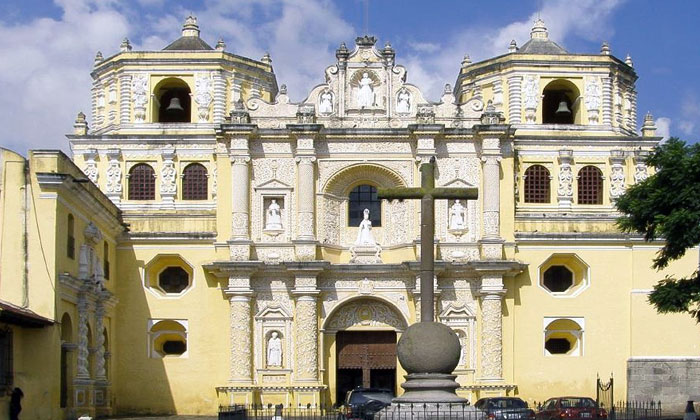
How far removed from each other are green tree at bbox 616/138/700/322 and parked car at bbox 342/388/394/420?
8621mm

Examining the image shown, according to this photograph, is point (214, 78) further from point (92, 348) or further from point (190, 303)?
point (92, 348)

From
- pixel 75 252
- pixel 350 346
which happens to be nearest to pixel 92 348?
pixel 75 252

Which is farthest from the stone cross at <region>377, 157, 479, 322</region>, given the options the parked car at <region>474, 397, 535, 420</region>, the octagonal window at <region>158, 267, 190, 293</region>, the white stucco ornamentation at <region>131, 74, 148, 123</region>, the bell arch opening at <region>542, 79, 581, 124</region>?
the white stucco ornamentation at <region>131, 74, 148, 123</region>

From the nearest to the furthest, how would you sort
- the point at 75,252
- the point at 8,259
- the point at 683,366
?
the point at 8,259 < the point at 75,252 < the point at 683,366

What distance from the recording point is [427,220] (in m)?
26.8

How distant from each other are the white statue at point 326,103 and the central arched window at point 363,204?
3323 mm

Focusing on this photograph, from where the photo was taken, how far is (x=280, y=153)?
4644cm

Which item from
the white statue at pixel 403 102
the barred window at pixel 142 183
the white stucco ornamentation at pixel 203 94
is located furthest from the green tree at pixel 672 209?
the barred window at pixel 142 183

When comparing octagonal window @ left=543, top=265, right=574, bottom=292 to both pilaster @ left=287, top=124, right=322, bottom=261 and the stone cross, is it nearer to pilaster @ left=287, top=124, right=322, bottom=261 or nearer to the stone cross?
pilaster @ left=287, top=124, right=322, bottom=261

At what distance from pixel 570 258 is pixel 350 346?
30.7ft

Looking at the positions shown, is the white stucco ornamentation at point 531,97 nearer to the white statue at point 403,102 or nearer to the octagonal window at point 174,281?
the white statue at point 403,102

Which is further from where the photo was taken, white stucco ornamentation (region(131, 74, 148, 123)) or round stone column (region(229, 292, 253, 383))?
white stucco ornamentation (region(131, 74, 148, 123))

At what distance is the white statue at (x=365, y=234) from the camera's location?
153 feet

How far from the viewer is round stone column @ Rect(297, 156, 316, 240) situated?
4556 cm
